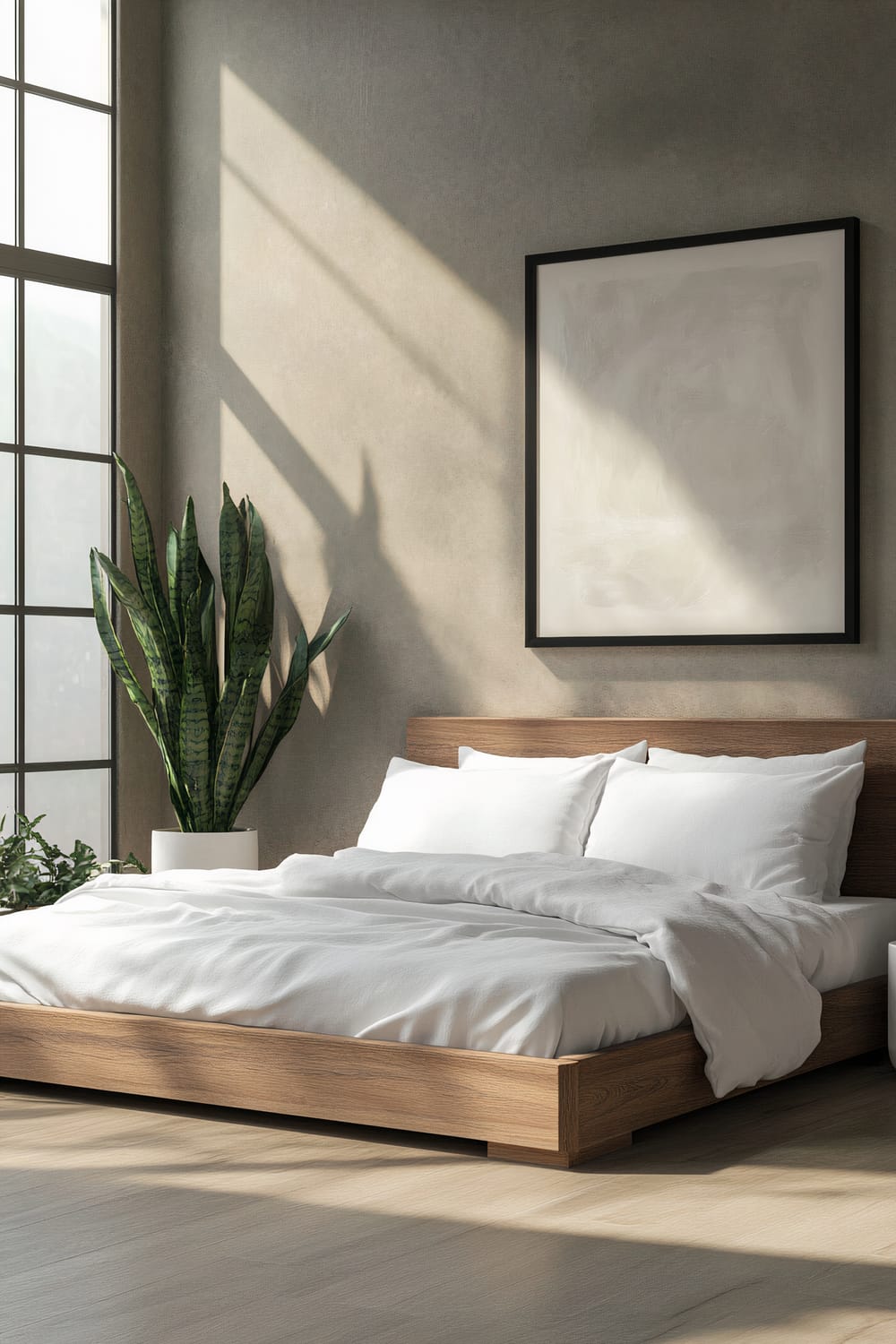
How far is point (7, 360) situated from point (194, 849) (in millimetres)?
1776

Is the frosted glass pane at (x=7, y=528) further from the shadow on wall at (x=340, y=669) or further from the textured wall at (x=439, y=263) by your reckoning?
the shadow on wall at (x=340, y=669)

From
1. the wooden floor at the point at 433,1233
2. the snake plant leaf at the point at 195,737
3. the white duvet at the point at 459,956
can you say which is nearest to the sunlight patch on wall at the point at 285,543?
the snake plant leaf at the point at 195,737

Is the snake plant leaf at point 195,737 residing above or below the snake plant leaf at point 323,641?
below

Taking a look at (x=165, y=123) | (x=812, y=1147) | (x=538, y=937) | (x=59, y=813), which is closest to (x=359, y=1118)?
(x=538, y=937)

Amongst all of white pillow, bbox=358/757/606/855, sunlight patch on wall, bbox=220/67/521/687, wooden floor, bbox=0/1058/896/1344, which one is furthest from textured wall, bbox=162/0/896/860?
wooden floor, bbox=0/1058/896/1344

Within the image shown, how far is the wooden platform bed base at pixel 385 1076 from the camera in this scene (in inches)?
131

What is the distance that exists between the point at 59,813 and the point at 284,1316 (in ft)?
12.1

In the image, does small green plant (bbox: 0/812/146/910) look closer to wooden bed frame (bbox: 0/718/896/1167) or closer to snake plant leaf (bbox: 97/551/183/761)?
snake plant leaf (bbox: 97/551/183/761)

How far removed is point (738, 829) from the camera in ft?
14.8

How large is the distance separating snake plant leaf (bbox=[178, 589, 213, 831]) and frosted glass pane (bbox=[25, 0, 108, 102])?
1.99 metres

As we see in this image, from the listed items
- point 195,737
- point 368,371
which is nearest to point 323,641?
point 195,737

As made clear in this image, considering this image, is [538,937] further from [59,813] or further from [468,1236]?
[59,813]

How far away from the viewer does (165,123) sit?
6328 millimetres

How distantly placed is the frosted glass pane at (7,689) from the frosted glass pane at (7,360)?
0.64 m
